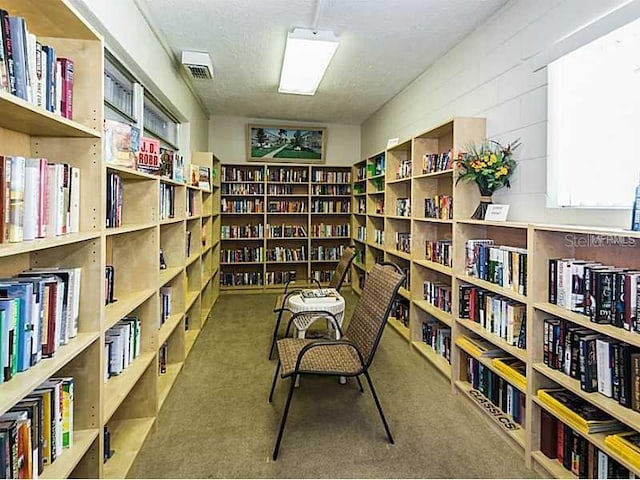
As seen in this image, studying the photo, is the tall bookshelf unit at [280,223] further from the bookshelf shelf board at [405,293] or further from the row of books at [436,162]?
the row of books at [436,162]

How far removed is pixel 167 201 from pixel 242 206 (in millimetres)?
3306


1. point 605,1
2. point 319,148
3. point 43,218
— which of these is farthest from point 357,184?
point 43,218

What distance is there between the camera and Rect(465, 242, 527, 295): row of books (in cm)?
233

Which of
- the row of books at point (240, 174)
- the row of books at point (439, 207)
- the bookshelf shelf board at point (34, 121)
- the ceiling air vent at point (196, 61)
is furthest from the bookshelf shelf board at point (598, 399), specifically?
the row of books at point (240, 174)

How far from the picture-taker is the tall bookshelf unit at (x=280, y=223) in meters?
6.34

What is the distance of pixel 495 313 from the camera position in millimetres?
2566

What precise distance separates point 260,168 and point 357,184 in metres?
1.60

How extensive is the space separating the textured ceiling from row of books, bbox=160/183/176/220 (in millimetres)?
1315

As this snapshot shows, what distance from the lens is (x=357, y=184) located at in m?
6.39

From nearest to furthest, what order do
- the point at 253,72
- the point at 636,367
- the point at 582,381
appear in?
the point at 636,367 → the point at 582,381 → the point at 253,72

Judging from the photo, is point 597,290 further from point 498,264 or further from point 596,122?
point 596,122

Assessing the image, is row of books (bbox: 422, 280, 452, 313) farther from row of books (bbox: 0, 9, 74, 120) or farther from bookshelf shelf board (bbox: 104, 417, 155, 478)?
row of books (bbox: 0, 9, 74, 120)

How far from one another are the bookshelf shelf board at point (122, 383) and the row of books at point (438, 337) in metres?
2.26

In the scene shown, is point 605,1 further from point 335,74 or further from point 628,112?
point 335,74
